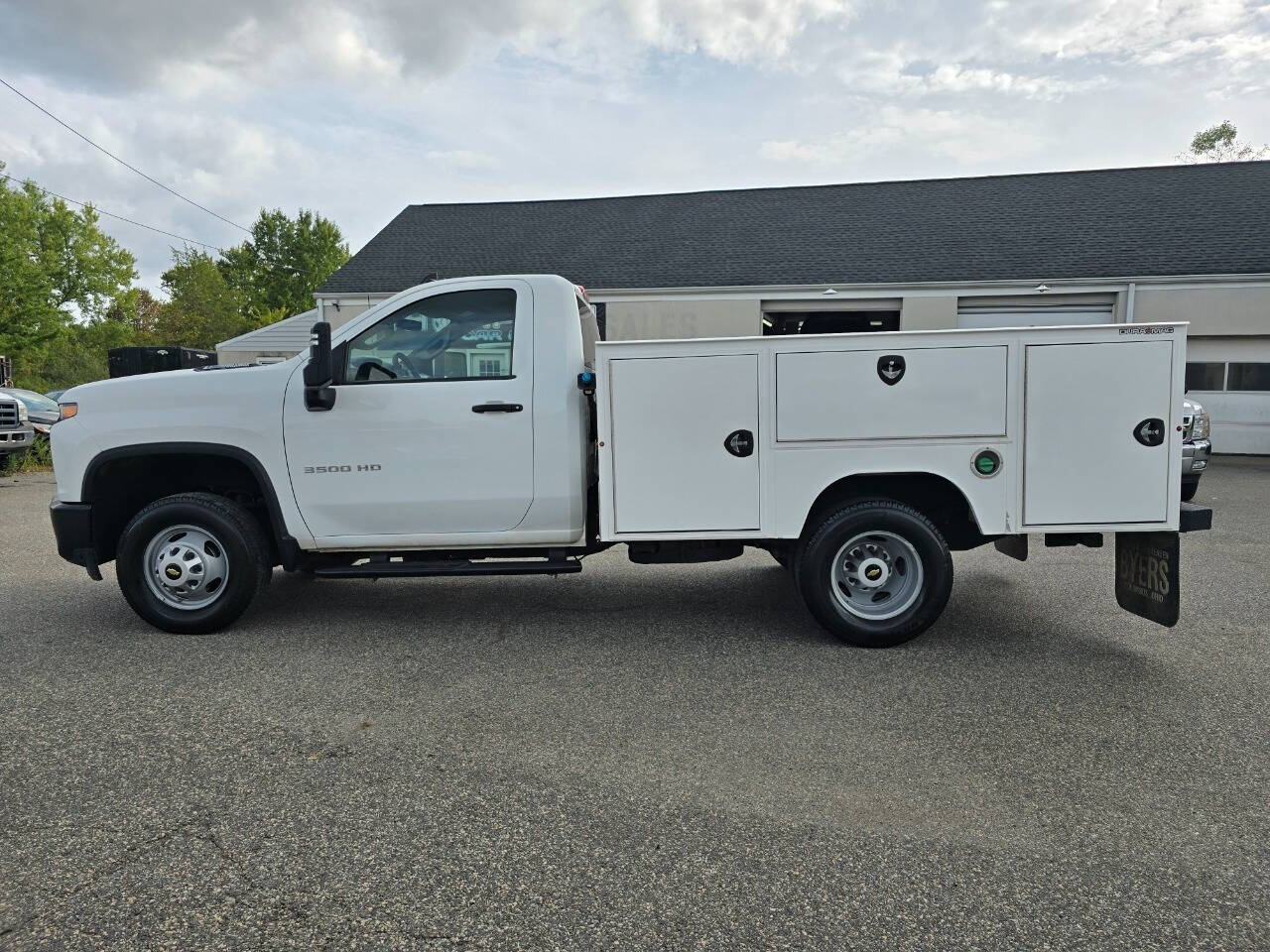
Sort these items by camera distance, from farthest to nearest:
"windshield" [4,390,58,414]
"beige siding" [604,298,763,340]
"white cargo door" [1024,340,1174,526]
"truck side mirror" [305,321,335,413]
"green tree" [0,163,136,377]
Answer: "green tree" [0,163,136,377], "beige siding" [604,298,763,340], "windshield" [4,390,58,414], "truck side mirror" [305,321,335,413], "white cargo door" [1024,340,1174,526]

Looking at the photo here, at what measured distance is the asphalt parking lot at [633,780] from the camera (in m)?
2.55

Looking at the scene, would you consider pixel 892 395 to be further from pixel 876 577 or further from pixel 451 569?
pixel 451 569

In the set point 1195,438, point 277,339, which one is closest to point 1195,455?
point 1195,438

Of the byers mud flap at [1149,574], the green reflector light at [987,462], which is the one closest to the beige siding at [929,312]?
the byers mud flap at [1149,574]

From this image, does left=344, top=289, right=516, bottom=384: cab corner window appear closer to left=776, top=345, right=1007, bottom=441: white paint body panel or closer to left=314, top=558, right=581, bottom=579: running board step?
left=314, top=558, right=581, bottom=579: running board step

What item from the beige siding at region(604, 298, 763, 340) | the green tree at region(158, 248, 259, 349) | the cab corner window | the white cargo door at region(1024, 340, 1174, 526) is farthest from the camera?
the green tree at region(158, 248, 259, 349)

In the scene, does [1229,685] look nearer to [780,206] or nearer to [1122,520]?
[1122,520]

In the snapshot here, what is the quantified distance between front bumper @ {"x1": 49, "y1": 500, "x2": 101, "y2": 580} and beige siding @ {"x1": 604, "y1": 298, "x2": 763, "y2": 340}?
1466 cm

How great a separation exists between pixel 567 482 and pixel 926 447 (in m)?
2.06

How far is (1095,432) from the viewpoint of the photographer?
475 centimetres

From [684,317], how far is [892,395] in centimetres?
1505

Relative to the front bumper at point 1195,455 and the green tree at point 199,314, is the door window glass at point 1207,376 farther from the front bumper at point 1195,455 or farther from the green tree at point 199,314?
the green tree at point 199,314

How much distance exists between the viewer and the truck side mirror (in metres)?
5.00

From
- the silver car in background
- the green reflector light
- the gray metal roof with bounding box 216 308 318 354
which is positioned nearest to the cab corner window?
the green reflector light
